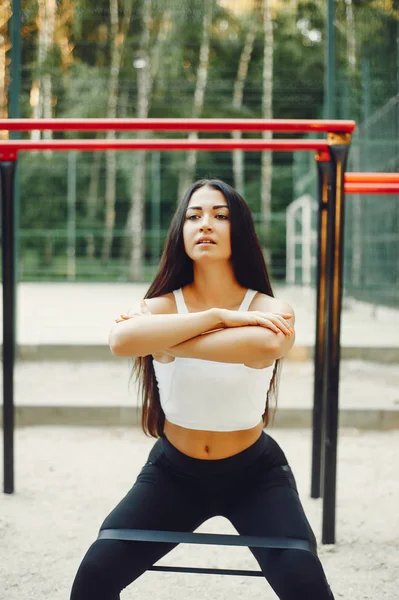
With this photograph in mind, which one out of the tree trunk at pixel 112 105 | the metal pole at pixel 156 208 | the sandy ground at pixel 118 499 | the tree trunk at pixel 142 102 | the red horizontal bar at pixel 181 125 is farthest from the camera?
the metal pole at pixel 156 208

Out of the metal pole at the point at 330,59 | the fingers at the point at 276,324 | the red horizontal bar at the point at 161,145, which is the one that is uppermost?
the metal pole at the point at 330,59

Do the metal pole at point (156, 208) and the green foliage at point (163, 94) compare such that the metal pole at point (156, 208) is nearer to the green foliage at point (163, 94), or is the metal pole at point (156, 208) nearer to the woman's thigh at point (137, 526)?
the green foliage at point (163, 94)

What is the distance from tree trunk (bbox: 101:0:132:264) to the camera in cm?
1021

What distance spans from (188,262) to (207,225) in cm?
16

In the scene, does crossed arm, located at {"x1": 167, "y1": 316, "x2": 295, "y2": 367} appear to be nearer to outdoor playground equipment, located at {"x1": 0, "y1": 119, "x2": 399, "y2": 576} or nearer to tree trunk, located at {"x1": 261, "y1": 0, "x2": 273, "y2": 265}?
outdoor playground equipment, located at {"x1": 0, "y1": 119, "x2": 399, "y2": 576}

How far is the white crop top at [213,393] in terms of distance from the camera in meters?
1.33

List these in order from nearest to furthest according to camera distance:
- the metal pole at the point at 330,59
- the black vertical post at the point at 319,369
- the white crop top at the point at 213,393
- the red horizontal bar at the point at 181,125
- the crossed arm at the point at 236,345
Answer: the crossed arm at the point at 236,345 < the white crop top at the point at 213,393 < the red horizontal bar at the point at 181,125 < the black vertical post at the point at 319,369 < the metal pole at the point at 330,59

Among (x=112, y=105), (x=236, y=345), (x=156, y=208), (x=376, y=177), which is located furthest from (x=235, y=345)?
(x=156, y=208)

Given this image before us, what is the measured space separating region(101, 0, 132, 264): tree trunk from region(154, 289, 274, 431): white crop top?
8.37 metres

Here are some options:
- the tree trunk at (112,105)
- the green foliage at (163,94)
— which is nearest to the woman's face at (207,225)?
the green foliage at (163,94)

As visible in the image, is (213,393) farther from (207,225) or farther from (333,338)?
(333,338)

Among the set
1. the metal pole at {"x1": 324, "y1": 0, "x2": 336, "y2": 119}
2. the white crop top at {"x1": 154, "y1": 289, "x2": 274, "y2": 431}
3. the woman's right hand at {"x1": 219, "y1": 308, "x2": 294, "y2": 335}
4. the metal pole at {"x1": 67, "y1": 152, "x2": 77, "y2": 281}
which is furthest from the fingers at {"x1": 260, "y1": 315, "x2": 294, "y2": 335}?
the metal pole at {"x1": 67, "y1": 152, "x2": 77, "y2": 281}

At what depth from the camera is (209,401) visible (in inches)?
52.6

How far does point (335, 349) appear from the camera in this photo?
188 cm
